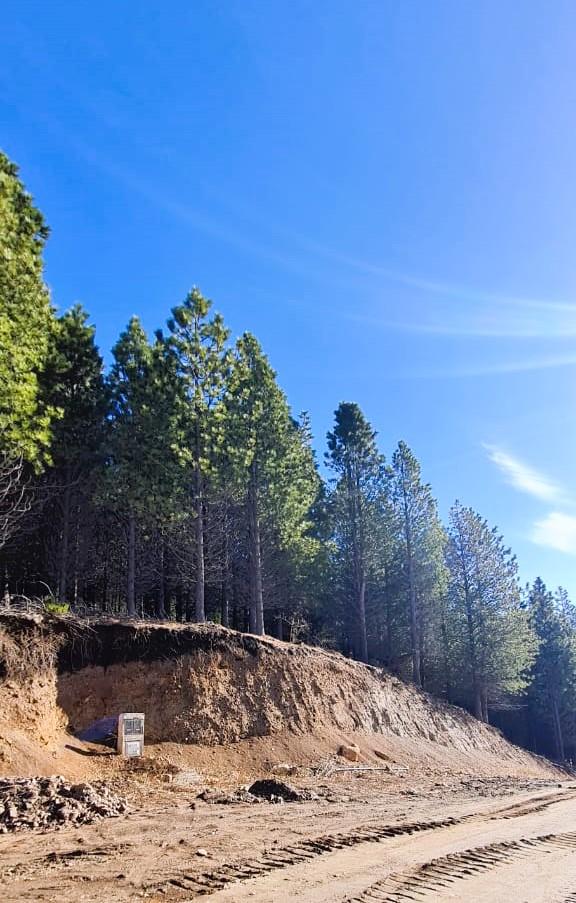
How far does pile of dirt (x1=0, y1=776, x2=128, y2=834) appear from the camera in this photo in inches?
386

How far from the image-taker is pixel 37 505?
24062 millimetres

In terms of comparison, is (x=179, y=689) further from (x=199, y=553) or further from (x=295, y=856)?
(x=295, y=856)

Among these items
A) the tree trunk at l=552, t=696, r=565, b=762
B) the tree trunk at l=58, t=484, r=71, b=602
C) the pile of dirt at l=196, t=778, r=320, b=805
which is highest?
the tree trunk at l=58, t=484, r=71, b=602

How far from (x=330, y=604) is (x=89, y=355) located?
22.1m

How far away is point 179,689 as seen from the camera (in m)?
19.8

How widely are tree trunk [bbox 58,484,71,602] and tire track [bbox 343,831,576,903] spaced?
19.3 metres

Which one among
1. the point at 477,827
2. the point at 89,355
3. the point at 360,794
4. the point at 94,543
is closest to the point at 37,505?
the point at 94,543

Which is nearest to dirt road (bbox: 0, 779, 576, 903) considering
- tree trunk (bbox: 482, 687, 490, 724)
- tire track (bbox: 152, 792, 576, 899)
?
tire track (bbox: 152, 792, 576, 899)

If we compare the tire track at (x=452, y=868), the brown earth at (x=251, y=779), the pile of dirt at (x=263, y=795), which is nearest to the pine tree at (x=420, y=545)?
the brown earth at (x=251, y=779)

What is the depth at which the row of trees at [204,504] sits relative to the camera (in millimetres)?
19188

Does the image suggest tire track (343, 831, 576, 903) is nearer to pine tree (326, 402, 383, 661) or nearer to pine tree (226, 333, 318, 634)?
pine tree (226, 333, 318, 634)

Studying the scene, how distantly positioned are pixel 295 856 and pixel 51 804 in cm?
479

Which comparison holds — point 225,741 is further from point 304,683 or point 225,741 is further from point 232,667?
point 304,683

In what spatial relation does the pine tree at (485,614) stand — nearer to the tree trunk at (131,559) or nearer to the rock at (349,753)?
the rock at (349,753)
